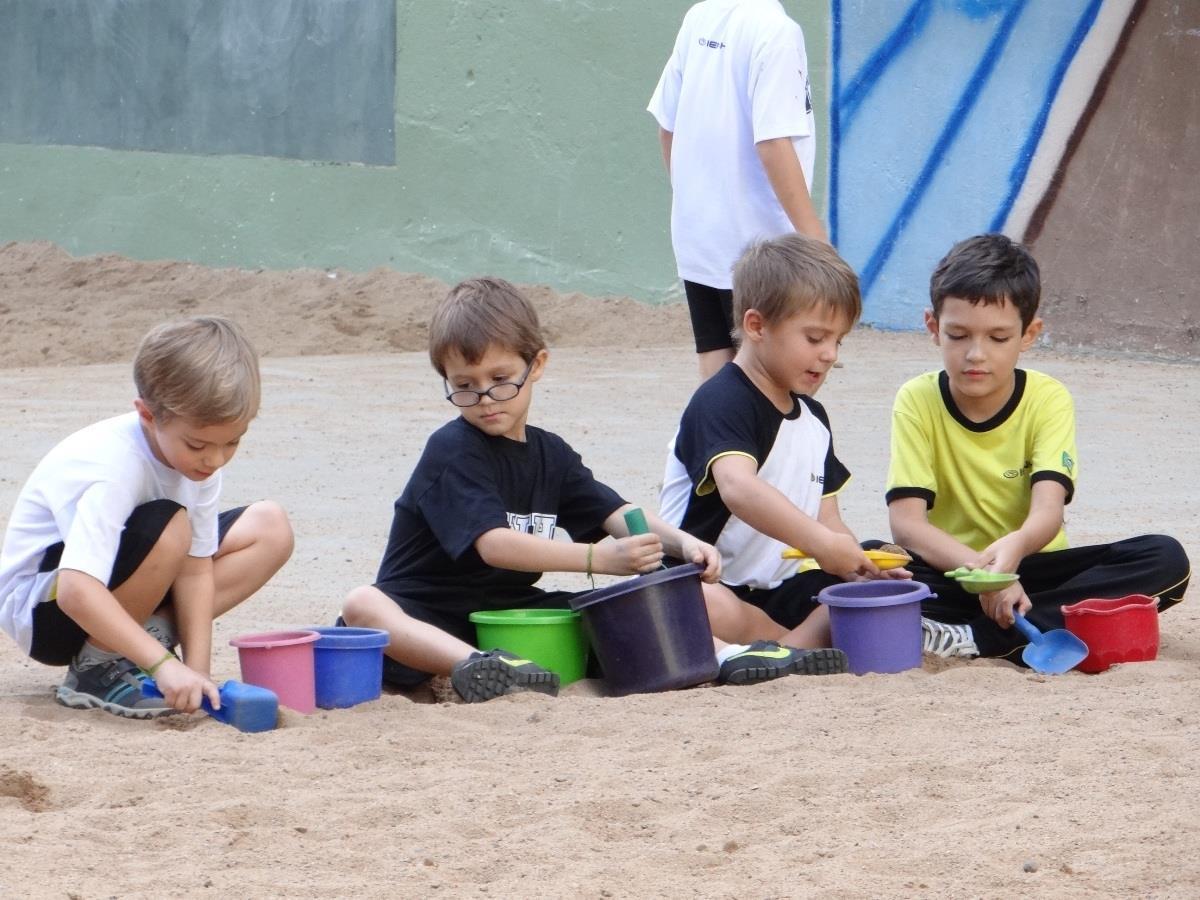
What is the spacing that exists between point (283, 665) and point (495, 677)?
41 centimetres

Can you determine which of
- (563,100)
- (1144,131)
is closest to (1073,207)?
(1144,131)

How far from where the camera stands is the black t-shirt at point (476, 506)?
3.47 metres

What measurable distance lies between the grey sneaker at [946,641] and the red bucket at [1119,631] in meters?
0.26

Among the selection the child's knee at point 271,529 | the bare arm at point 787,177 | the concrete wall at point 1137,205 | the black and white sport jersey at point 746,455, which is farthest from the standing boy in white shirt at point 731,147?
the concrete wall at point 1137,205

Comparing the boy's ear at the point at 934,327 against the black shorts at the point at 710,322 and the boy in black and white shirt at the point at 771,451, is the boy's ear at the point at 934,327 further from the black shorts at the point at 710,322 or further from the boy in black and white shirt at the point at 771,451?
the black shorts at the point at 710,322

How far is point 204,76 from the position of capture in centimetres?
1051

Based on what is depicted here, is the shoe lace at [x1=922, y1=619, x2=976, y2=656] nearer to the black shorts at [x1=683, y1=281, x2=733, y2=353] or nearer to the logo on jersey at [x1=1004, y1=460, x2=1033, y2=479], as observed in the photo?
the logo on jersey at [x1=1004, y1=460, x2=1033, y2=479]

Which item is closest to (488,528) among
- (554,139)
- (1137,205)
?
(1137,205)

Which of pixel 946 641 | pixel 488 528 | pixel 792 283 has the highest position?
pixel 792 283

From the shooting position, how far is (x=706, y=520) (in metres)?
3.76

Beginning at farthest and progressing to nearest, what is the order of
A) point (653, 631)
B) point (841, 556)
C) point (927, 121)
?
point (927, 121)
point (841, 556)
point (653, 631)

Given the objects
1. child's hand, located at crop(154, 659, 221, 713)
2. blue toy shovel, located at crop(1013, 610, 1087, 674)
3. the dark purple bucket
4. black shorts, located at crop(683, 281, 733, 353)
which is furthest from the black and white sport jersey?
child's hand, located at crop(154, 659, 221, 713)

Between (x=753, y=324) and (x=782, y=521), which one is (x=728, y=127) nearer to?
(x=753, y=324)

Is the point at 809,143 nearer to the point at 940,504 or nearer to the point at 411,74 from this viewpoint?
the point at 940,504
